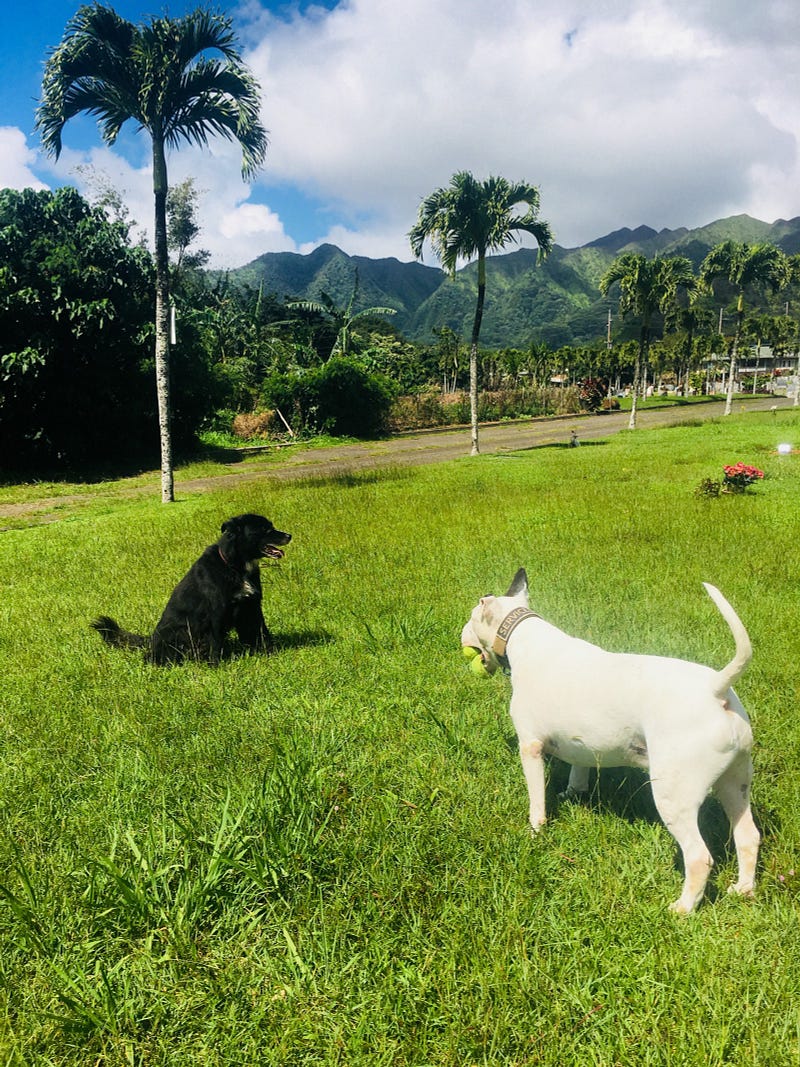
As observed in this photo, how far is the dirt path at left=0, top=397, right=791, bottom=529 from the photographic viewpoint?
15.3 metres

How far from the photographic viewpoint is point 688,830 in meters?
2.10

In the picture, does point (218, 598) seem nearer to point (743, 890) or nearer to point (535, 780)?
point (535, 780)

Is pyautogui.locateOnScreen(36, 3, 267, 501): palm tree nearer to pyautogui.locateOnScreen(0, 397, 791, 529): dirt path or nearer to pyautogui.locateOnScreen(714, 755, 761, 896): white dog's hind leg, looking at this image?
pyautogui.locateOnScreen(0, 397, 791, 529): dirt path

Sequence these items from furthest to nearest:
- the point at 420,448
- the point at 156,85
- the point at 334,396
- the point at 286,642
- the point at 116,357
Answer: the point at 334,396, the point at 420,448, the point at 116,357, the point at 156,85, the point at 286,642

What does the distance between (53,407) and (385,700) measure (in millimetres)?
20182

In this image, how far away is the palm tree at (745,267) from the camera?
124ft

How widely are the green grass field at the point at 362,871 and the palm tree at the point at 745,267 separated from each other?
4206 cm

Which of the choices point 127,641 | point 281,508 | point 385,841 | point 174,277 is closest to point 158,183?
point 281,508

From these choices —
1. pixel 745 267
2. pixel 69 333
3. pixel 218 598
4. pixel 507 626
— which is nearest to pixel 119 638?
pixel 218 598

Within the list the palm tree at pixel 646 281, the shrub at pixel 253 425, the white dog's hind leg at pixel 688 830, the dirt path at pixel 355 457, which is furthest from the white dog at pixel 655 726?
the palm tree at pixel 646 281

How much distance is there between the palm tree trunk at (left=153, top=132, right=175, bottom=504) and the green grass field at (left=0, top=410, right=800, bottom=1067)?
9177 mm

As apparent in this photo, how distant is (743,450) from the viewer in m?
19.1

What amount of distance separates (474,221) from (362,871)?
76.5 ft

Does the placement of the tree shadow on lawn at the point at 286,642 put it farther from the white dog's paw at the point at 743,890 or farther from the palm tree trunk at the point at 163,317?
the palm tree trunk at the point at 163,317
